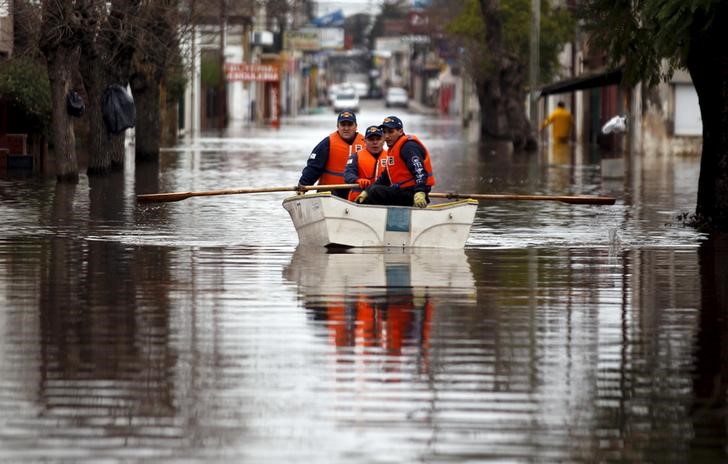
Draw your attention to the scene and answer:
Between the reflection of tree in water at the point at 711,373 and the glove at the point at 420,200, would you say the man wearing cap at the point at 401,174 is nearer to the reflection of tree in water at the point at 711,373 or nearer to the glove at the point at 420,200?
the glove at the point at 420,200

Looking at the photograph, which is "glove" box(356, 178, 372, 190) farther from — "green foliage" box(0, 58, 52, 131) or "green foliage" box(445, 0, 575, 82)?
"green foliage" box(445, 0, 575, 82)

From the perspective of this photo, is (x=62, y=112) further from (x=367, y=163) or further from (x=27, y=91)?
(x=367, y=163)

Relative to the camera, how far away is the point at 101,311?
11.9 m

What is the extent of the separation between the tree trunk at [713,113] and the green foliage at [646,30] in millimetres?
210

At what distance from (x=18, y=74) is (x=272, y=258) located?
735 inches

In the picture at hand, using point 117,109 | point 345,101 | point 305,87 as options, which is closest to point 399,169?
point 117,109

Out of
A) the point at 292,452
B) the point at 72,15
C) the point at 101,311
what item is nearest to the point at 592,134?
the point at 72,15

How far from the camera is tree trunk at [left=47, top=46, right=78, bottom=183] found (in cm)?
2780

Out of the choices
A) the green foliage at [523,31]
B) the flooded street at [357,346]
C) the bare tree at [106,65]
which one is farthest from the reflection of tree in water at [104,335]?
the green foliage at [523,31]

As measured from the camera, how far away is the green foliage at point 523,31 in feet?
194

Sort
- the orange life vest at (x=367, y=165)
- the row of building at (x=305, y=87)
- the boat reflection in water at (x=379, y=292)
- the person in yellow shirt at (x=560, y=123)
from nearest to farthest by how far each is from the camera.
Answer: the boat reflection in water at (x=379, y=292)
the orange life vest at (x=367, y=165)
the row of building at (x=305, y=87)
the person in yellow shirt at (x=560, y=123)


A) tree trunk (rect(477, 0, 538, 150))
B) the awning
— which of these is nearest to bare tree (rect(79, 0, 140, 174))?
the awning

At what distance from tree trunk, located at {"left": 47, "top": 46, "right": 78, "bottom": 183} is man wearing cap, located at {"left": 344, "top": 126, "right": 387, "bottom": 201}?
1129cm

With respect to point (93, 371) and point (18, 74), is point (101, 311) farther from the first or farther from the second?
point (18, 74)
